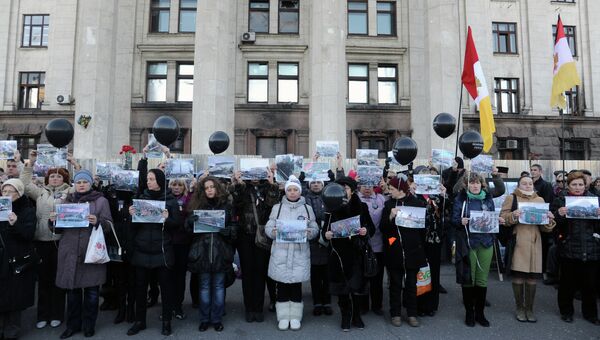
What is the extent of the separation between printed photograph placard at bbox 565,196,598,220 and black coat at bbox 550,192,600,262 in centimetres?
16

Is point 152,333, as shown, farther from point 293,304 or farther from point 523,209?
point 523,209

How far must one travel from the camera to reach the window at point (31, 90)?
2264 cm

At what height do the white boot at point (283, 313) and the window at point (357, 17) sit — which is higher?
the window at point (357, 17)

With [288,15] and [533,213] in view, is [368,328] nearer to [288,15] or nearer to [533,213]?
[533,213]

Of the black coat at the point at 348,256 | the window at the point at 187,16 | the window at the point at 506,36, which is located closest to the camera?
the black coat at the point at 348,256

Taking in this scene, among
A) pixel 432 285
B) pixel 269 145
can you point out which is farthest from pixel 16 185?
pixel 269 145

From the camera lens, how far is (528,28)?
23.1 m

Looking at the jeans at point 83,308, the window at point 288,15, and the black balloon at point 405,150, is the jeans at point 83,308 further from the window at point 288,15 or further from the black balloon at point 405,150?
the window at point 288,15

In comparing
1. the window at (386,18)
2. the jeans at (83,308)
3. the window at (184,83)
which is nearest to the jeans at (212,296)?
the jeans at (83,308)

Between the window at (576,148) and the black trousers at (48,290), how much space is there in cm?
2534

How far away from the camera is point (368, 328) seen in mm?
5633

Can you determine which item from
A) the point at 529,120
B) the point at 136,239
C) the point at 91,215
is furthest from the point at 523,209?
the point at 529,120

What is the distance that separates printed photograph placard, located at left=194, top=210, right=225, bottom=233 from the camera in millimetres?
5531

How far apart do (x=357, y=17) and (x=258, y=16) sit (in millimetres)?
5718
